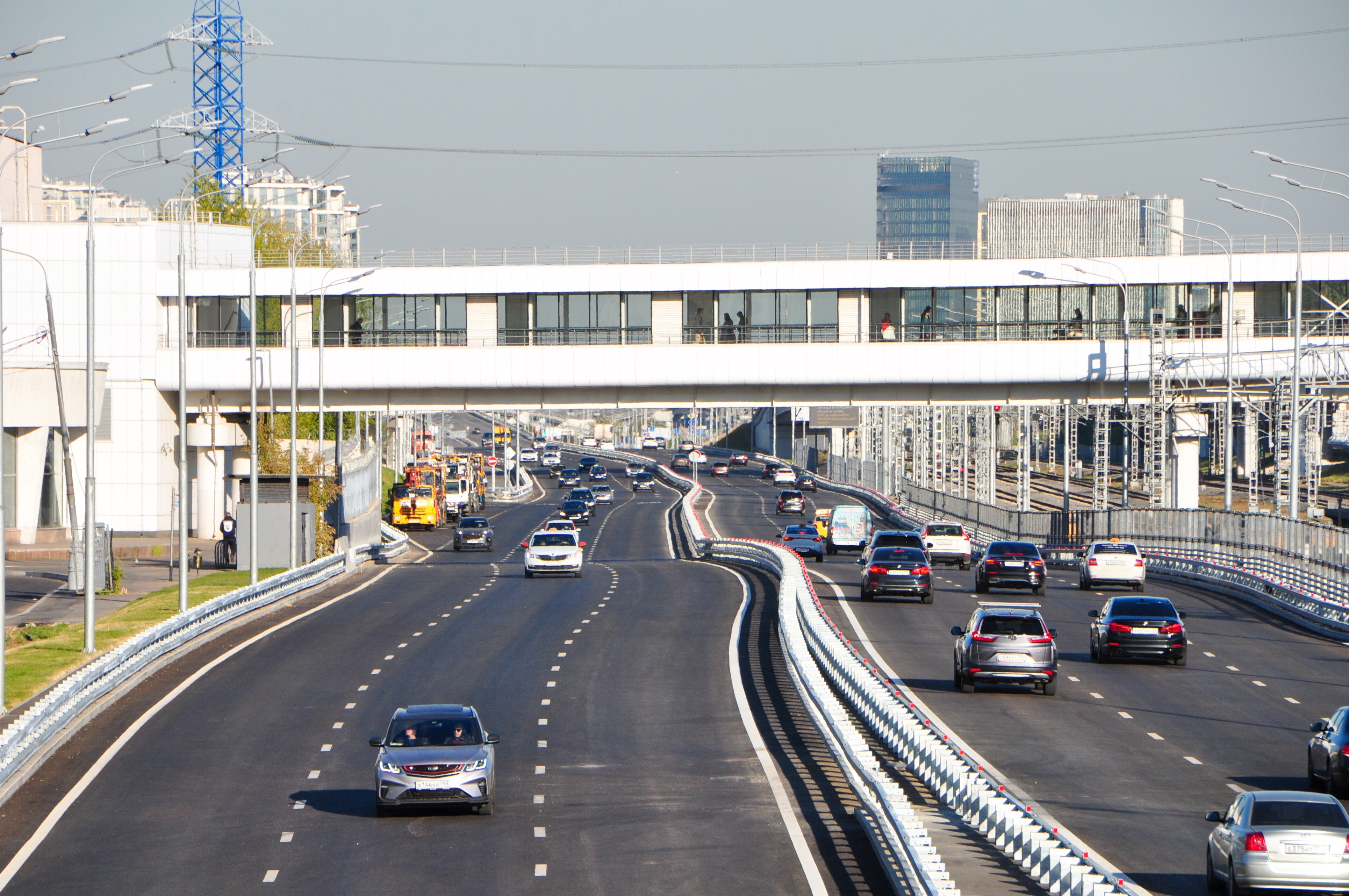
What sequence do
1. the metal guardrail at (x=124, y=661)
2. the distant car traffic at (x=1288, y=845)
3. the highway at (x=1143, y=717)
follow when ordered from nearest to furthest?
the distant car traffic at (x=1288, y=845)
the highway at (x=1143, y=717)
the metal guardrail at (x=124, y=661)

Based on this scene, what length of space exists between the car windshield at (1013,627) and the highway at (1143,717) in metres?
1.15

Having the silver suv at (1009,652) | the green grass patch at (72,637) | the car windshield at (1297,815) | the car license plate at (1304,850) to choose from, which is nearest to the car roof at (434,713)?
the car windshield at (1297,815)

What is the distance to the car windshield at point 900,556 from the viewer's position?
44.1 meters

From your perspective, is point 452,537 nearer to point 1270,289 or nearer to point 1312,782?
point 1270,289

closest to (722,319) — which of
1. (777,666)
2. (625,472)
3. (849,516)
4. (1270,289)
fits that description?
(849,516)

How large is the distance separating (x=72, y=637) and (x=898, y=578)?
20.7 meters

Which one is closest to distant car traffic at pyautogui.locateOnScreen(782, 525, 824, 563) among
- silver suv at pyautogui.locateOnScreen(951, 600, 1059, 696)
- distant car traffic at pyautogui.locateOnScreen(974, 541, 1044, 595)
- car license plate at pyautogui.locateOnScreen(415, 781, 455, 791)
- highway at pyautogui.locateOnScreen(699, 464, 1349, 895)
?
distant car traffic at pyautogui.locateOnScreen(974, 541, 1044, 595)

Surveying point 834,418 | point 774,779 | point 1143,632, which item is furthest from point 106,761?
point 834,418

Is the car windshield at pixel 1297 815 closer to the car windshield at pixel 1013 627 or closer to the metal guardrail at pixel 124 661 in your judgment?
the car windshield at pixel 1013 627

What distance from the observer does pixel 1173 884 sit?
15.0 m

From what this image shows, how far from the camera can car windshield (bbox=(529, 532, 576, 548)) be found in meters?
54.3

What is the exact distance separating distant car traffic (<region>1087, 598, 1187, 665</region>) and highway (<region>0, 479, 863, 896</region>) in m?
7.77

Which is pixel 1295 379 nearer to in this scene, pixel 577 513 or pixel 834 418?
pixel 577 513

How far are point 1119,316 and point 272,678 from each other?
44562mm
